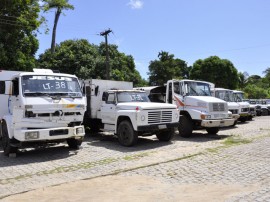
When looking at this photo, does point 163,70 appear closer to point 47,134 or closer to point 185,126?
point 185,126

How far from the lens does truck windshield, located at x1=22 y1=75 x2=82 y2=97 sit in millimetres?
9352

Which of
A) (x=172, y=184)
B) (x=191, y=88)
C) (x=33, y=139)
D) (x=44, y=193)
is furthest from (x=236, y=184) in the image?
(x=191, y=88)

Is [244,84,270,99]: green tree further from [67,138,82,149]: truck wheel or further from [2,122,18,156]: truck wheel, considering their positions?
[2,122,18,156]: truck wheel

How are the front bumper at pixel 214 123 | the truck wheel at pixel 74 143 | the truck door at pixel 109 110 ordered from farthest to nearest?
the front bumper at pixel 214 123 → the truck door at pixel 109 110 → the truck wheel at pixel 74 143

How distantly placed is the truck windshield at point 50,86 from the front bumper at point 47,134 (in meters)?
1.07

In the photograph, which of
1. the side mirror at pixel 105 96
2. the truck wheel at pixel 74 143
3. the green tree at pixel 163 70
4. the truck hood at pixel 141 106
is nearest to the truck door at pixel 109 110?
the side mirror at pixel 105 96

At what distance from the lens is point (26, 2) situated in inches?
725

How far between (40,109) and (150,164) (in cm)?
351

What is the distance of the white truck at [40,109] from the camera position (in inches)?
356

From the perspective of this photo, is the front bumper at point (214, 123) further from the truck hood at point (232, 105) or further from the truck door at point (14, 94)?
the truck door at point (14, 94)

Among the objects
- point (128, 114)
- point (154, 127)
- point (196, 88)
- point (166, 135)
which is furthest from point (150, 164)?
point (196, 88)

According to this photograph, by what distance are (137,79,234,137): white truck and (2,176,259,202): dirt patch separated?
6.94m

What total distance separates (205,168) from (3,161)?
5672 mm

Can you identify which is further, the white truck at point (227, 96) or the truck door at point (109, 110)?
the white truck at point (227, 96)
